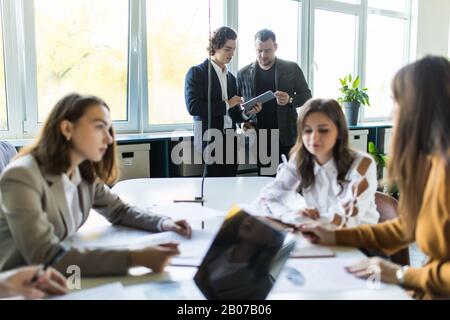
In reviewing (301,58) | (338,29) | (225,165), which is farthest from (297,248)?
(338,29)

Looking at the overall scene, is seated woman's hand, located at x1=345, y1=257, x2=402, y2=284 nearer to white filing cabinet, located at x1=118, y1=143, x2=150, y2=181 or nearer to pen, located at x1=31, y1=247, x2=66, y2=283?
pen, located at x1=31, y1=247, x2=66, y2=283

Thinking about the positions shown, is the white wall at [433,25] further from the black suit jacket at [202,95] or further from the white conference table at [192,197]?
the white conference table at [192,197]

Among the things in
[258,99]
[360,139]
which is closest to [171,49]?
[258,99]

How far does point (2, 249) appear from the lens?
108cm

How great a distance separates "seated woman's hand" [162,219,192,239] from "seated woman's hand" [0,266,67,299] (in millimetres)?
429

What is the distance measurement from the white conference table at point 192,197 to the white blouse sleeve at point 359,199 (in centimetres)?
19

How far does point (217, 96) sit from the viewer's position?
2812 millimetres

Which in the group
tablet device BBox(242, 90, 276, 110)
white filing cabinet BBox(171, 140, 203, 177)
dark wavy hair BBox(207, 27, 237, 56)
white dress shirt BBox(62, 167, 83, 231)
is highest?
dark wavy hair BBox(207, 27, 237, 56)

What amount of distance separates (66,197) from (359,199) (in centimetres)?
86

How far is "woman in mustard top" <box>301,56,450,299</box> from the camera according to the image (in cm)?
84

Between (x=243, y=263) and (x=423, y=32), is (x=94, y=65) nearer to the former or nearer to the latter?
(x=243, y=263)

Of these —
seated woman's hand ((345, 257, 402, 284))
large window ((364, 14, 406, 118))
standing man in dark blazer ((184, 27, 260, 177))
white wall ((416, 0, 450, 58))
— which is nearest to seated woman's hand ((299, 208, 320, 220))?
seated woman's hand ((345, 257, 402, 284))

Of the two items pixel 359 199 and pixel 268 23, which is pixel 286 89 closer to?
pixel 268 23

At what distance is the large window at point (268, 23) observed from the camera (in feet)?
13.6
